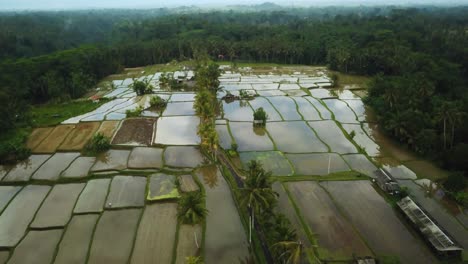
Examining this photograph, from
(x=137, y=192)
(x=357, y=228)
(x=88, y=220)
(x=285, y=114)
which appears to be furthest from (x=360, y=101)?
(x=88, y=220)

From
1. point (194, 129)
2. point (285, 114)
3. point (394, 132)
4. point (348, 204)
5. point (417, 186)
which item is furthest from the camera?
point (285, 114)

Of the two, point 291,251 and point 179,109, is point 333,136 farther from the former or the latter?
point 291,251

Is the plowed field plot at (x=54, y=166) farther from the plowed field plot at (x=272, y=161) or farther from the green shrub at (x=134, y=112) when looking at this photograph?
the plowed field plot at (x=272, y=161)

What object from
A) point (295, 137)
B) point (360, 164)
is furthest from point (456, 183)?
point (295, 137)

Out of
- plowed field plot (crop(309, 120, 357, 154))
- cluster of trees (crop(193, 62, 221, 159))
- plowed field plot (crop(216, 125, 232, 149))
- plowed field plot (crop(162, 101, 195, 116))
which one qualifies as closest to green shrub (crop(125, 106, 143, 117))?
plowed field plot (crop(162, 101, 195, 116))

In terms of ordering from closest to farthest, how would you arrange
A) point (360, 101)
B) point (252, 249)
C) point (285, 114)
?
point (252, 249) → point (285, 114) → point (360, 101)

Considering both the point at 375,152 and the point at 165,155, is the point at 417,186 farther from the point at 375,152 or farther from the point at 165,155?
the point at 165,155

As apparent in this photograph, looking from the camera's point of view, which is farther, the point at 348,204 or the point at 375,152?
the point at 375,152
